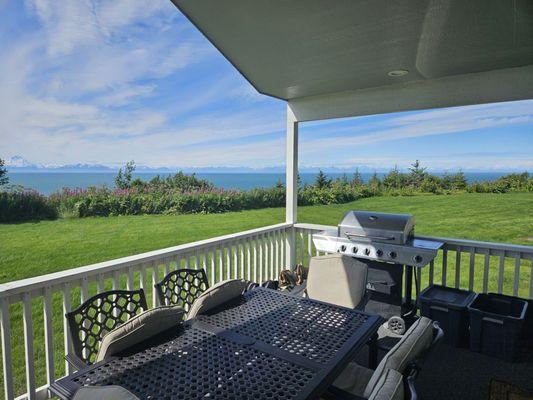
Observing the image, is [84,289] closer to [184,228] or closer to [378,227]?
[378,227]

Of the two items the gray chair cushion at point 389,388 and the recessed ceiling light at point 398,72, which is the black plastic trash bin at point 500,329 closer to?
the recessed ceiling light at point 398,72

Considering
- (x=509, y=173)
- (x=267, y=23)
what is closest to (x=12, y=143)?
(x=267, y=23)

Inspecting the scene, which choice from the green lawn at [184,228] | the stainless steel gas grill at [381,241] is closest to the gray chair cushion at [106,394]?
the stainless steel gas grill at [381,241]

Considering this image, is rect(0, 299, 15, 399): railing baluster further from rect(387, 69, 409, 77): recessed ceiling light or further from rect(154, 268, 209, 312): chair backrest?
rect(387, 69, 409, 77): recessed ceiling light

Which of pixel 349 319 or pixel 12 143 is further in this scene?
pixel 12 143

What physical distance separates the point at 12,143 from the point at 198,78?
24.8 feet

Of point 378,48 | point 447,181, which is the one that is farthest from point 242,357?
point 447,181

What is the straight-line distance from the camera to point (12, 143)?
10.6 m

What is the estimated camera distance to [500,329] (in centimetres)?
291

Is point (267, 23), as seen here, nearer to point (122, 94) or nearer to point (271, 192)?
point (271, 192)

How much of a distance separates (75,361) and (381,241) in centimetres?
276

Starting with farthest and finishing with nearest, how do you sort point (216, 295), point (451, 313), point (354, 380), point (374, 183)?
point (374, 183) < point (451, 313) < point (216, 295) < point (354, 380)

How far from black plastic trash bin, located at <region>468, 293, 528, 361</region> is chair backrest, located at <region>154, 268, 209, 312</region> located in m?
2.48

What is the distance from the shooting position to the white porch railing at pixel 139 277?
2.12 m
